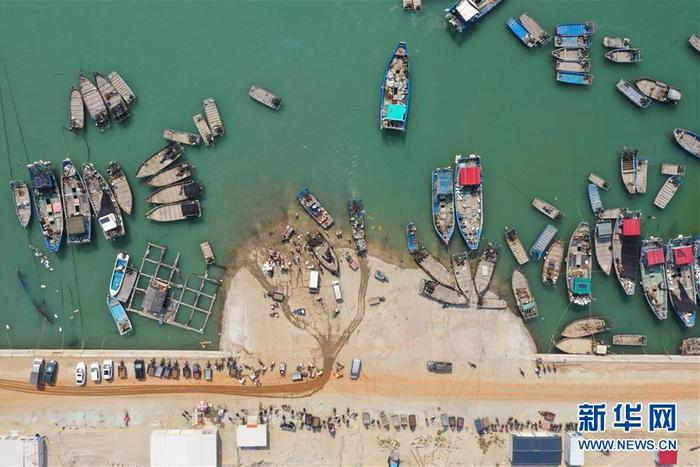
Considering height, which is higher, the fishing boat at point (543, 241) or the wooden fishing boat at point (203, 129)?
the wooden fishing boat at point (203, 129)

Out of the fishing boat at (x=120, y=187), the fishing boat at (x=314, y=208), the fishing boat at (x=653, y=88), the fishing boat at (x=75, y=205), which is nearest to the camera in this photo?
the fishing boat at (x=75, y=205)

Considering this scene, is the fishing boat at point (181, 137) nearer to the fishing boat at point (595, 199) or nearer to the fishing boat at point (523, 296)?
the fishing boat at point (523, 296)

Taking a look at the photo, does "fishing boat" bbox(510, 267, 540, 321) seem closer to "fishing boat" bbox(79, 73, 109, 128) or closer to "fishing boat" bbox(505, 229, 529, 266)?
"fishing boat" bbox(505, 229, 529, 266)

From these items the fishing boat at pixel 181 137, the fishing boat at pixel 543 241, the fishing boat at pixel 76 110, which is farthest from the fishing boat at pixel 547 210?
the fishing boat at pixel 76 110

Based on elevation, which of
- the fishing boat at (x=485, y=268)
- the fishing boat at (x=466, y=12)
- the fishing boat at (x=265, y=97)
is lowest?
the fishing boat at (x=485, y=268)

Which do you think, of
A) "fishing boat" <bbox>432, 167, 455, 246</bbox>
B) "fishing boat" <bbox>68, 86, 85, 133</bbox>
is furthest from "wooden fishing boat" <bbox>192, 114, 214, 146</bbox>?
"fishing boat" <bbox>432, 167, 455, 246</bbox>
